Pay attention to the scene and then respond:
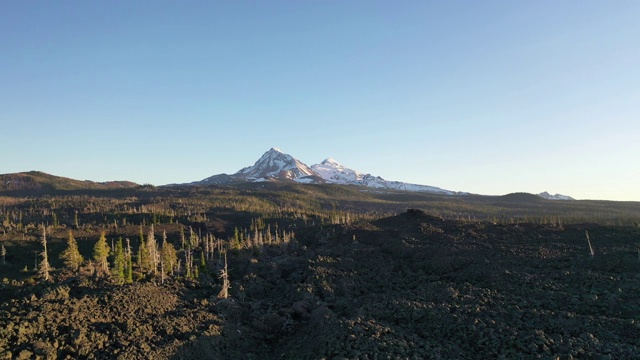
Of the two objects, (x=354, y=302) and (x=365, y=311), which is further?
(x=354, y=302)

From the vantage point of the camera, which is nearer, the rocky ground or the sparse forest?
the rocky ground

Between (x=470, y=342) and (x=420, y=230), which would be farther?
(x=420, y=230)

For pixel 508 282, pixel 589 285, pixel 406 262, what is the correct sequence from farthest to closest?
pixel 406 262, pixel 508 282, pixel 589 285

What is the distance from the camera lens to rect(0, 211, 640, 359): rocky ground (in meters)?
27.7

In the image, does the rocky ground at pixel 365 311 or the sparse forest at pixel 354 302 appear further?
the sparse forest at pixel 354 302

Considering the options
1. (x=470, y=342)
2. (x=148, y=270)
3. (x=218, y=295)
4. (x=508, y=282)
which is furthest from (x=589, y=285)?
(x=148, y=270)

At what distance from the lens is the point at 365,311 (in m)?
37.6

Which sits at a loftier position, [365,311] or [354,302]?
[365,311]

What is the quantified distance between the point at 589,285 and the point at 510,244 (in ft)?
95.9

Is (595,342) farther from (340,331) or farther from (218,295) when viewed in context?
(218,295)

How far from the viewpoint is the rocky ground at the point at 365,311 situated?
2772cm

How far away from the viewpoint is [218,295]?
46.1 m

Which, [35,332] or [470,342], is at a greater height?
[35,332]

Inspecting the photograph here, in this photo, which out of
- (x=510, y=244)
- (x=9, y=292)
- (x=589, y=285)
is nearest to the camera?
(x=9, y=292)
